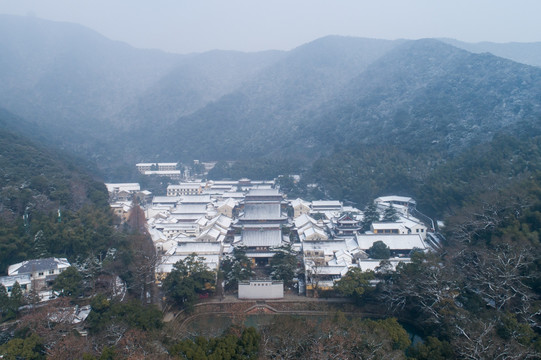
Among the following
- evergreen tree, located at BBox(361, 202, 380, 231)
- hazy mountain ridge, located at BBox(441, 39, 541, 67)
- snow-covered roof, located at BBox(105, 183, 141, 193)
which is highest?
hazy mountain ridge, located at BBox(441, 39, 541, 67)

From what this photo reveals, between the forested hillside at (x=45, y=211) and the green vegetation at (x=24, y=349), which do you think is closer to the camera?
the green vegetation at (x=24, y=349)

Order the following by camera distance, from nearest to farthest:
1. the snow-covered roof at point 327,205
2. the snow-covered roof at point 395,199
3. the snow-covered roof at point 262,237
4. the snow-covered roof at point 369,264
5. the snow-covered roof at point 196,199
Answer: the snow-covered roof at point 369,264 < the snow-covered roof at point 262,237 < the snow-covered roof at point 395,199 < the snow-covered roof at point 327,205 < the snow-covered roof at point 196,199

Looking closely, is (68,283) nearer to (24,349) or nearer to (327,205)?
(24,349)

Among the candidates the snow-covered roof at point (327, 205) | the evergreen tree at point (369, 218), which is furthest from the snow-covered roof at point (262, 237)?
the snow-covered roof at point (327, 205)

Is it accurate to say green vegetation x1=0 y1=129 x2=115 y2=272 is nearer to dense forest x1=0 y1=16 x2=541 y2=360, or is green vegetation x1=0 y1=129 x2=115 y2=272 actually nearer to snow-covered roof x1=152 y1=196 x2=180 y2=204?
dense forest x1=0 y1=16 x2=541 y2=360

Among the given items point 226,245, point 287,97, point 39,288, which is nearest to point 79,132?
point 287,97

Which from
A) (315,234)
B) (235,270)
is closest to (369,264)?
(315,234)

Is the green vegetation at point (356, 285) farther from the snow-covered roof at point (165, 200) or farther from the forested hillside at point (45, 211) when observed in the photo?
the snow-covered roof at point (165, 200)

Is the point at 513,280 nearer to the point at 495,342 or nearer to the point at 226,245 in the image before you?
the point at 495,342

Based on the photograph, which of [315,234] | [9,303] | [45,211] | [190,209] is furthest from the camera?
[190,209]

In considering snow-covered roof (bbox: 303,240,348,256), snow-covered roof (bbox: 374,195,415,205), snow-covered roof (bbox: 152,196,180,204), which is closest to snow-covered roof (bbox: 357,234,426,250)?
snow-covered roof (bbox: 303,240,348,256)

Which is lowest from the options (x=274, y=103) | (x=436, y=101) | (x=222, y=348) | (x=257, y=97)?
(x=222, y=348)
